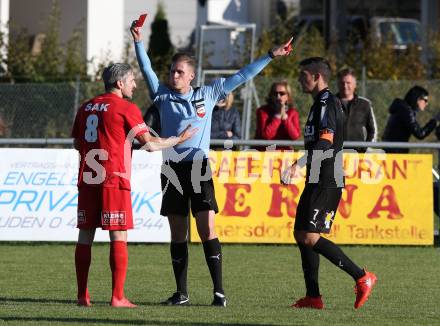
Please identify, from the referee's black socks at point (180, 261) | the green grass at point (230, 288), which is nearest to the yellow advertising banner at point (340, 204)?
the green grass at point (230, 288)

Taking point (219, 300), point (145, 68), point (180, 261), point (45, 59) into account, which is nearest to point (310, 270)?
point (219, 300)

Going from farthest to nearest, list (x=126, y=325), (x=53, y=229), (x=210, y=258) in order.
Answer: (x=53, y=229) → (x=210, y=258) → (x=126, y=325)

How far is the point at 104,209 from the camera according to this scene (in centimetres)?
959

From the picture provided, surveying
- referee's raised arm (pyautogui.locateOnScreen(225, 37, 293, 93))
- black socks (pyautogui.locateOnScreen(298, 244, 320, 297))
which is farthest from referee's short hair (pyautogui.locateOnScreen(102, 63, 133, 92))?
black socks (pyautogui.locateOnScreen(298, 244, 320, 297))

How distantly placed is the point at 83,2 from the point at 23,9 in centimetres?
153

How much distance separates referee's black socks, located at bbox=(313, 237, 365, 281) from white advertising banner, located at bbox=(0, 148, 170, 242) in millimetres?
5584

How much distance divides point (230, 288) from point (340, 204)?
170 inches

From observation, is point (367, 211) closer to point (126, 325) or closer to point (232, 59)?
point (126, 325)

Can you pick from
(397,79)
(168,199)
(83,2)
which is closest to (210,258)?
(168,199)

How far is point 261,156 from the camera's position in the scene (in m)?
15.5

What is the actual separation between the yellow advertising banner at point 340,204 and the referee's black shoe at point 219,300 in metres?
5.38

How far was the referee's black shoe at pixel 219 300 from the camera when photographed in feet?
32.4

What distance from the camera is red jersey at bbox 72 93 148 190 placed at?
377 inches

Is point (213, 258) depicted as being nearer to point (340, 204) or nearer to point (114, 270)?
point (114, 270)
